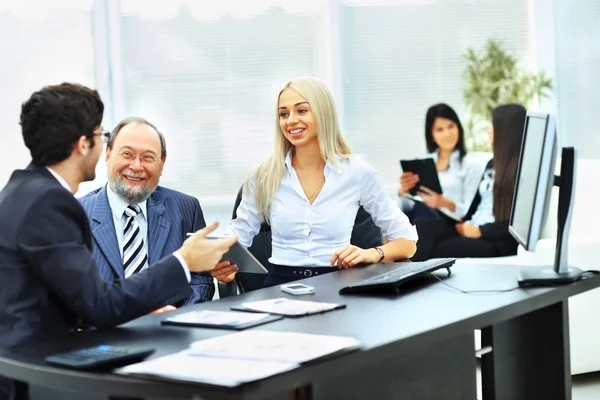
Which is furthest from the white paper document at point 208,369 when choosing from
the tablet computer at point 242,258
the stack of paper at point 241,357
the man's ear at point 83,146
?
the tablet computer at point 242,258

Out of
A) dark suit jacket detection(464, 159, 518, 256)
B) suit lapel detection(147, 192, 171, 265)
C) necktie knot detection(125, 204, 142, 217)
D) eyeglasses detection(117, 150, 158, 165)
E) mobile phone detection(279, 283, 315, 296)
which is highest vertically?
eyeglasses detection(117, 150, 158, 165)

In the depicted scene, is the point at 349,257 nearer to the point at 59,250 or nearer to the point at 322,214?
the point at 322,214

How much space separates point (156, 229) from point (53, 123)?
1172 mm

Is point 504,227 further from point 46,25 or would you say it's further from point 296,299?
point 46,25

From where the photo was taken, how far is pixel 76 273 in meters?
2.32

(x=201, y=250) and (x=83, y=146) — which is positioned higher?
(x=83, y=146)

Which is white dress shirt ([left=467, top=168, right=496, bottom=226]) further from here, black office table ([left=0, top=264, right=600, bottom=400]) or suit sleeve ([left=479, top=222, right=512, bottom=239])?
black office table ([left=0, top=264, right=600, bottom=400])

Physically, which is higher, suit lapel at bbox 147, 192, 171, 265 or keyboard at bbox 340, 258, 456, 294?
suit lapel at bbox 147, 192, 171, 265

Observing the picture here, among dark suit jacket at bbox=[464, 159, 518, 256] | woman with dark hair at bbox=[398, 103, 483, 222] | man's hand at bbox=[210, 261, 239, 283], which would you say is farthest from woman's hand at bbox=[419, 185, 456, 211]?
man's hand at bbox=[210, 261, 239, 283]

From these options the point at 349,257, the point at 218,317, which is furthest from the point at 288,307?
the point at 349,257

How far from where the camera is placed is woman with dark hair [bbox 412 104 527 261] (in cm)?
568

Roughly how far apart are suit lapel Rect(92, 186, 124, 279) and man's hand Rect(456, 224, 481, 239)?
114 inches

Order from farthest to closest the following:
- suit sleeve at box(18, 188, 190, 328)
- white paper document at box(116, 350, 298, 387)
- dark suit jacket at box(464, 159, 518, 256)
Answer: dark suit jacket at box(464, 159, 518, 256) → suit sleeve at box(18, 188, 190, 328) → white paper document at box(116, 350, 298, 387)

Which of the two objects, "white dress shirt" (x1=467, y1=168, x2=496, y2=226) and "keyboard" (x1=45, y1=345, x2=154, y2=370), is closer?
"keyboard" (x1=45, y1=345, x2=154, y2=370)
